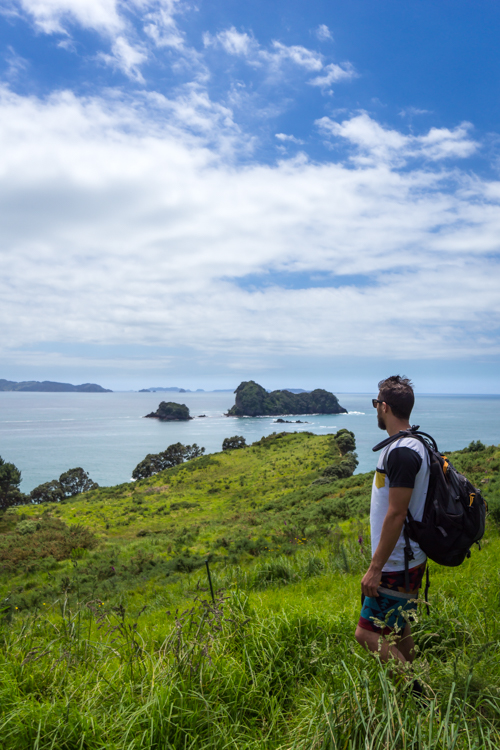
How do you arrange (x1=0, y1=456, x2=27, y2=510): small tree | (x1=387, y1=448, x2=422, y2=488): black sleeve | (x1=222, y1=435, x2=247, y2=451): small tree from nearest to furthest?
(x1=387, y1=448, x2=422, y2=488): black sleeve
(x1=0, y1=456, x2=27, y2=510): small tree
(x1=222, y1=435, x2=247, y2=451): small tree

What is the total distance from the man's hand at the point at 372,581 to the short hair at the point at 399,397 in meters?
0.95

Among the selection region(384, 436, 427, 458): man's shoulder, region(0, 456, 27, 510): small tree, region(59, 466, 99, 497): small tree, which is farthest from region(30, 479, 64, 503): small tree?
region(384, 436, 427, 458): man's shoulder

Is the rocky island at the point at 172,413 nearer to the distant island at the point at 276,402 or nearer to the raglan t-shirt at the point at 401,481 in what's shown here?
the distant island at the point at 276,402

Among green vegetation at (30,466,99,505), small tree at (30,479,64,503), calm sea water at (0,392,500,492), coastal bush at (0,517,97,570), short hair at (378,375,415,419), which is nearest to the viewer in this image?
short hair at (378,375,415,419)

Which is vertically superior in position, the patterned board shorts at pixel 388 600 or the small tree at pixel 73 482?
the patterned board shorts at pixel 388 600

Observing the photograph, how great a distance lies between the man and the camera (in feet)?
7.36

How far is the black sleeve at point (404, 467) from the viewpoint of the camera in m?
2.23

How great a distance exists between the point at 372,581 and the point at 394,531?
0.38 m

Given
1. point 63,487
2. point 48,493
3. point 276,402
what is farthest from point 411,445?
point 276,402

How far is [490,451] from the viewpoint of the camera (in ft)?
58.7

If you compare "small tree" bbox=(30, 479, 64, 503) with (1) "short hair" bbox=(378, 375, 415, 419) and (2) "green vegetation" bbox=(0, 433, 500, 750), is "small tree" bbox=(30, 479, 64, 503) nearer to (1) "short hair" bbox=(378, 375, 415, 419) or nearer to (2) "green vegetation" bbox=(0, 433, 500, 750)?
(2) "green vegetation" bbox=(0, 433, 500, 750)

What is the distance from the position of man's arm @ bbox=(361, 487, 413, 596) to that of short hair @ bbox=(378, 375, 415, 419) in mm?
533

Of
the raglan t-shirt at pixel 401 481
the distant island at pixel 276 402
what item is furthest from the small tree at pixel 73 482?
the distant island at pixel 276 402

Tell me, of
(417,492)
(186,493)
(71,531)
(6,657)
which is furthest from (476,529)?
(186,493)
